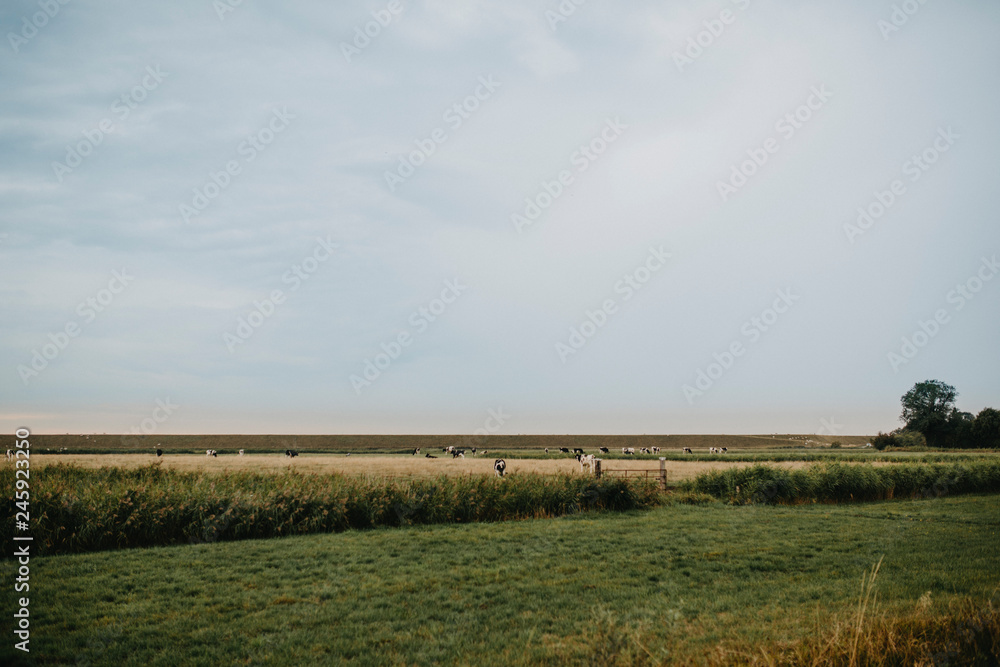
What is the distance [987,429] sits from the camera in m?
90.3

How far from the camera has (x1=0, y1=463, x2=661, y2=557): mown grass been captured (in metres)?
14.6

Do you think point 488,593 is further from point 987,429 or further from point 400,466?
point 987,429

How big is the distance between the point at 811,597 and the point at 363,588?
7746 mm

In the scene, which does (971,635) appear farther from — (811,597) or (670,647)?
(811,597)

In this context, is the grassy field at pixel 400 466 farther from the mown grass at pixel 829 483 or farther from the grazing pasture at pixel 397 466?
the mown grass at pixel 829 483

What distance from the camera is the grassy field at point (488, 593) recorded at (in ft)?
24.2

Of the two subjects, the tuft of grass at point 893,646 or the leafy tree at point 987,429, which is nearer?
the tuft of grass at point 893,646

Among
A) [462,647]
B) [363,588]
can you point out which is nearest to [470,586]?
[363,588]

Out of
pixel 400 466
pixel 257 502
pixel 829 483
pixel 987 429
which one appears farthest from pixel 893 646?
pixel 987 429

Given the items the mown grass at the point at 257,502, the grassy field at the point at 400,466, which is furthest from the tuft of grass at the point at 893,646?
the grassy field at the point at 400,466

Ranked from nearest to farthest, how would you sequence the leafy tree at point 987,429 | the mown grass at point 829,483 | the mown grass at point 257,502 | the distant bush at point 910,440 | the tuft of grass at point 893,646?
1. the tuft of grass at point 893,646
2. the mown grass at point 257,502
3. the mown grass at point 829,483
4. the leafy tree at point 987,429
5. the distant bush at point 910,440

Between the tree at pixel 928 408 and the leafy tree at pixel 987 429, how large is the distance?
8648mm

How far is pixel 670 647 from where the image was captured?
691 cm

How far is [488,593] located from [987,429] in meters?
111
